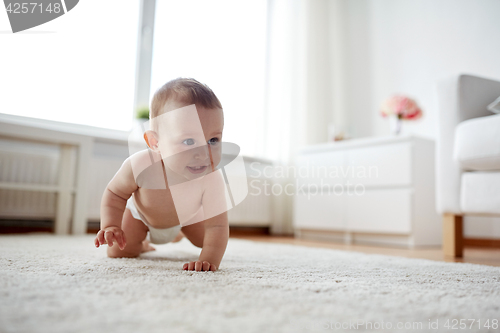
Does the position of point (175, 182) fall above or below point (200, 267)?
above

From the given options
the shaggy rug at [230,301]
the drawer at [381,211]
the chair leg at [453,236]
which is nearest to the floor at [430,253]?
the chair leg at [453,236]

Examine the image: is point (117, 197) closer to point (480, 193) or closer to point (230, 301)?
point (230, 301)

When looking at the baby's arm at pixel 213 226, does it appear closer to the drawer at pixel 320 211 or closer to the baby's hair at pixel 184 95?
the baby's hair at pixel 184 95

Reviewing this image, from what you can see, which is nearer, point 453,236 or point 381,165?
point 453,236

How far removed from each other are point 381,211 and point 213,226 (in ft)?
4.93

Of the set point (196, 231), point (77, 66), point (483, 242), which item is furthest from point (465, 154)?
point (77, 66)

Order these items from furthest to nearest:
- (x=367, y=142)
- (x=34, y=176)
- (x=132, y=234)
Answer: (x=367, y=142), (x=34, y=176), (x=132, y=234)

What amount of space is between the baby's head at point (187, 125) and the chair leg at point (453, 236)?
3.50ft

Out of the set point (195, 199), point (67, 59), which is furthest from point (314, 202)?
point (67, 59)

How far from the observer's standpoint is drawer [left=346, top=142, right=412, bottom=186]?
202 cm

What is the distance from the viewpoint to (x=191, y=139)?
772 millimetres

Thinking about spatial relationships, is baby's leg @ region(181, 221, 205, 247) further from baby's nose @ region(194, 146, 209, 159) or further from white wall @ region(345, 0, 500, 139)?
white wall @ region(345, 0, 500, 139)

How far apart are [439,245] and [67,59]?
2498 mm

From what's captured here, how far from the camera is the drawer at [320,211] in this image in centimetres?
228
